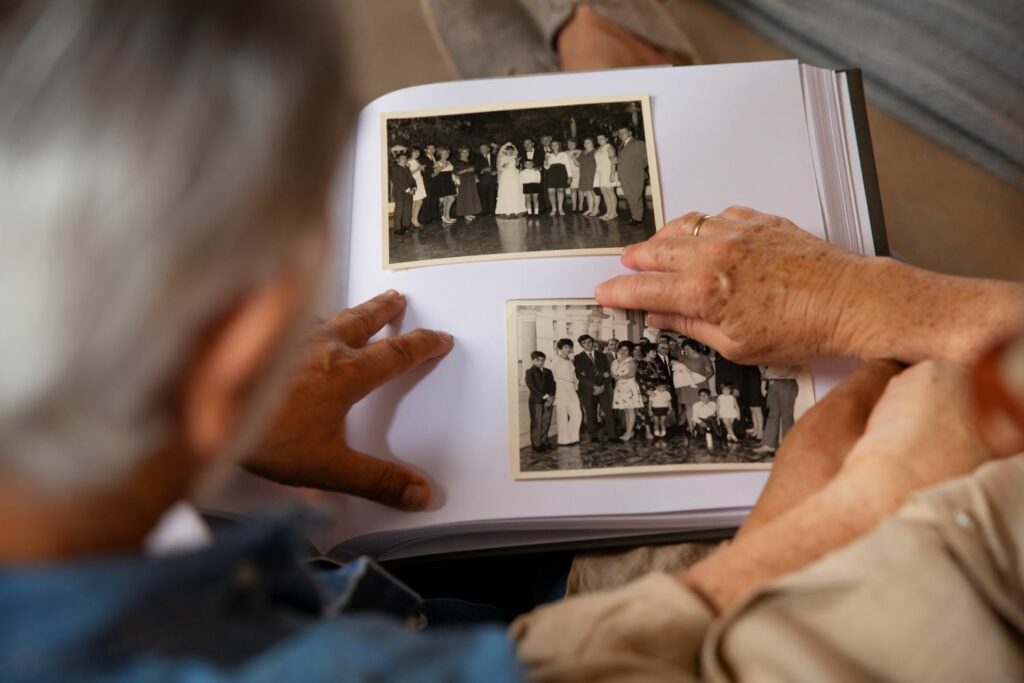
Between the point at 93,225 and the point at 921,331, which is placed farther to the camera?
the point at 921,331

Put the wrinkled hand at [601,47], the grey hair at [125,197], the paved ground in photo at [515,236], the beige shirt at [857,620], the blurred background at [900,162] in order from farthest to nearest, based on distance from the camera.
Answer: the blurred background at [900,162], the wrinkled hand at [601,47], the paved ground in photo at [515,236], the beige shirt at [857,620], the grey hair at [125,197]

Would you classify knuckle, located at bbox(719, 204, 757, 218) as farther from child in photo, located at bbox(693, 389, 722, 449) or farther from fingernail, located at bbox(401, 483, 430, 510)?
fingernail, located at bbox(401, 483, 430, 510)

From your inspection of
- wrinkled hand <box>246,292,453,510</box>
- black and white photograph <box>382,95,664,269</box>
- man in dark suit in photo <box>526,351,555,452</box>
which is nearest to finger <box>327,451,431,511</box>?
wrinkled hand <box>246,292,453,510</box>

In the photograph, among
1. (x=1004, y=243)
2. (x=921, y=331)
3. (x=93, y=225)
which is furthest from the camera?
(x=1004, y=243)

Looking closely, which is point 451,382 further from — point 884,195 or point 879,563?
point 884,195

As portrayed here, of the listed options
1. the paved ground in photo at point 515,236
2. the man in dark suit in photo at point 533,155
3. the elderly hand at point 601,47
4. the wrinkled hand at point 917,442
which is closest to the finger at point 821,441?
the wrinkled hand at point 917,442

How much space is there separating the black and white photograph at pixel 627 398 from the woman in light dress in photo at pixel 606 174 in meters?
0.11

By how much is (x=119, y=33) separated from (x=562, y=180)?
585 millimetres

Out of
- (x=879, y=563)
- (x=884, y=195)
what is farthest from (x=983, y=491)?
(x=884, y=195)

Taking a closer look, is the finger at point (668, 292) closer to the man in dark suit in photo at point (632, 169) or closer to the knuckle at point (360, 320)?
the man in dark suit in photo at point (632, 169)

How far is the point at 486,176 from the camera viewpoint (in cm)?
87

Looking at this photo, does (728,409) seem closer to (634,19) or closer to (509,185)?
(509,185)

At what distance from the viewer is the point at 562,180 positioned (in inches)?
33.9

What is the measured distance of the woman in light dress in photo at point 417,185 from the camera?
85 cm
